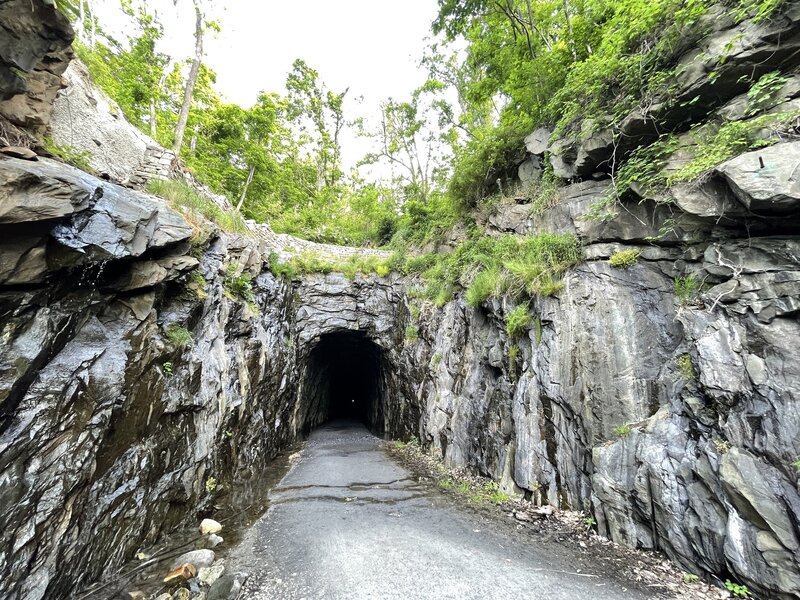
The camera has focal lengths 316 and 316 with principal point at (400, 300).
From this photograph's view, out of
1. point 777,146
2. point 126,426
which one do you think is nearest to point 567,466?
point 777,146

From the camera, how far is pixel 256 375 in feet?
30.2

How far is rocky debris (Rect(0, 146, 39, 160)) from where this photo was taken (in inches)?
134

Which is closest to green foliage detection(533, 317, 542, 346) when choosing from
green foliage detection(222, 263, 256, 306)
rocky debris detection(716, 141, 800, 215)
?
rocky debris detection(716, 141, 800, 215)

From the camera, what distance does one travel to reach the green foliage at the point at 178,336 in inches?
223

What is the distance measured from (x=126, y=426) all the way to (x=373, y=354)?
13457 mm

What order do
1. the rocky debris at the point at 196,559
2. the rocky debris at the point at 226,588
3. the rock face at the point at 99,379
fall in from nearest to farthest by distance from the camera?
the rock face at the point at 99,379
the rocky debris at the point at 226,588
the rocky debris at the point at 196,559

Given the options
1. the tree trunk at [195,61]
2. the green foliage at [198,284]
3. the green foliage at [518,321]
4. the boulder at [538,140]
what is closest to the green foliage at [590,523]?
the green foliage at [518,321]

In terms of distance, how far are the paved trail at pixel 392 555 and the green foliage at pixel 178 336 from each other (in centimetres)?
350

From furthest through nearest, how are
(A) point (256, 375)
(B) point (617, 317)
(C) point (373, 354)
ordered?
(C) point (373, 354)
(A) point (256, 375)
(B) point (617, 317)

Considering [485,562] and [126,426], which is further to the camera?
[126,426]

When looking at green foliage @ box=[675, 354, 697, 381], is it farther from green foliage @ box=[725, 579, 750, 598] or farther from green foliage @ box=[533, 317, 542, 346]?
green foliage @ box=[533, 317, 542, 346]

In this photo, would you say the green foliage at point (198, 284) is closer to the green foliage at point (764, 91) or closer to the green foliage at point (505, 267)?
the green foliage at point (505, 267)

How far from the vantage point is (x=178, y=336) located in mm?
5762

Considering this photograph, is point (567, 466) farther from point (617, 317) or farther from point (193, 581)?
point (193, 581)
